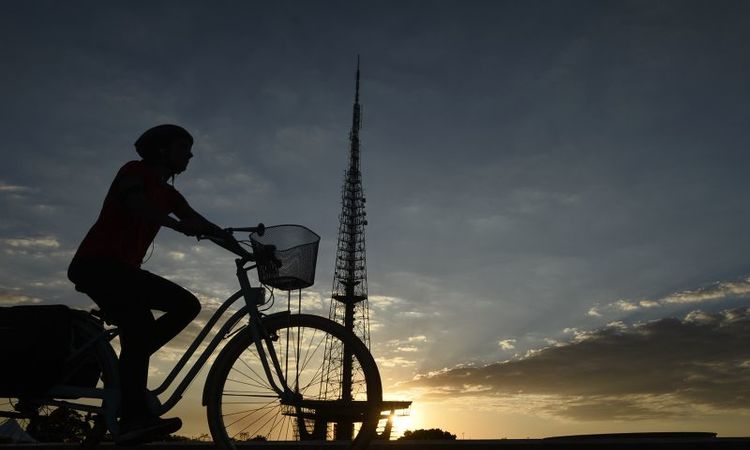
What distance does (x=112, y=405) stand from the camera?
4707mm

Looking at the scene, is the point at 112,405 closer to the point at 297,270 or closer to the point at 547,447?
the point at 297,270

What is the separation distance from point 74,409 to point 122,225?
1.49 meters

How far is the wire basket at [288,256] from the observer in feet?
14.5

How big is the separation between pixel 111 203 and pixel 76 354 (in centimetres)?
125

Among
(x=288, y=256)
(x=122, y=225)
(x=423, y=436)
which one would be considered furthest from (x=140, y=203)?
(x=423, y=436)

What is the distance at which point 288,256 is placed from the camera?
444 cm

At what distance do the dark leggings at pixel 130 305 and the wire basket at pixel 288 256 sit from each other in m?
0.75

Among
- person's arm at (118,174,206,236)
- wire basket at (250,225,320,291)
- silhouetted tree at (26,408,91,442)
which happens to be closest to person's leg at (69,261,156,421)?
person's arm at (118,174,206,236)

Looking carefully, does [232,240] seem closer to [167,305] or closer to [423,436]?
[167,305]

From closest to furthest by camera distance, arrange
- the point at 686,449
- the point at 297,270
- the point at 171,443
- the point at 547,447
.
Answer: the point at 297,270 → the point at 686,449 → the point at 547,447 → the point at 171,443

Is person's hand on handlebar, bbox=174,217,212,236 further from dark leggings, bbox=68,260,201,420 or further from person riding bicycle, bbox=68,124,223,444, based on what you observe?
dark leggings, bbox=68,260,201,420

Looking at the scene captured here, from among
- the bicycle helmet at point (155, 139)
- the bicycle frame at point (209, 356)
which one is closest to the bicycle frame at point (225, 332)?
the bicycle frame at point (209, 356)

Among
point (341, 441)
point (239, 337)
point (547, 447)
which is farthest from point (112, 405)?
point (547, 447)

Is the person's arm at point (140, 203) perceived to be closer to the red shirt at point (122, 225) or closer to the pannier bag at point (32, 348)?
the red shirt at point (122, 225)
